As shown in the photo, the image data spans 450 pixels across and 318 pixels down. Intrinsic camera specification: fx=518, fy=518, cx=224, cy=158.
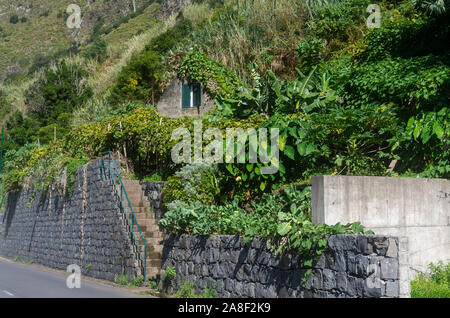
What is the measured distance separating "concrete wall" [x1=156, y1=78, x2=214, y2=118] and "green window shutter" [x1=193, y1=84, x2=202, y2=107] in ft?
0.54

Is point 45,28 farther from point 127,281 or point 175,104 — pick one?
point 127,281

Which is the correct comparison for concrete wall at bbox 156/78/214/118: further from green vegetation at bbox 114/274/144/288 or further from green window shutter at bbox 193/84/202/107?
green vegetation at bbox 114/274/144/288

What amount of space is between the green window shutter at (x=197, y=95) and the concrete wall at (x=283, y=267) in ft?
36.3

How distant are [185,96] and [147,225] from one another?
9229 mm

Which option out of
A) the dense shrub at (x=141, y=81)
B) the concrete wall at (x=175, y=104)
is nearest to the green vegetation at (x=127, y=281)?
the concrete wall at (x=175, y=104)

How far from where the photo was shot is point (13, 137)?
1463 inches

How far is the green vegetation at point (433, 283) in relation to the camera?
8.82m

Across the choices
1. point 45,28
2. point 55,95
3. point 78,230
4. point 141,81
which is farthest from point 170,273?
point 45,28

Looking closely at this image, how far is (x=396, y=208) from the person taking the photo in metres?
10.1

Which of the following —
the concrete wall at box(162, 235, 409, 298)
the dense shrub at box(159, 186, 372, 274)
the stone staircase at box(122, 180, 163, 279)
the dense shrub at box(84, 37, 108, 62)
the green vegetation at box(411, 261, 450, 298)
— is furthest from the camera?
the dense shrub at box(84, 37, 108, 62)

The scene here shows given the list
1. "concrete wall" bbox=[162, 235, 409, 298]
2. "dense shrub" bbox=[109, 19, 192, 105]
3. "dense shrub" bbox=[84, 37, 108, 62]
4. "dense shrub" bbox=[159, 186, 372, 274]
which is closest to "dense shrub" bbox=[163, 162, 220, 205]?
"dense shrub" bbox=[159, 186, 372, 274]

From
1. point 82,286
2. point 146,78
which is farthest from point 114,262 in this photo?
point 146,78

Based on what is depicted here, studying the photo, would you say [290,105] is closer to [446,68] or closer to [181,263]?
[446,68]

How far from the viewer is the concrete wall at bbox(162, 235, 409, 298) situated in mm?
7688
